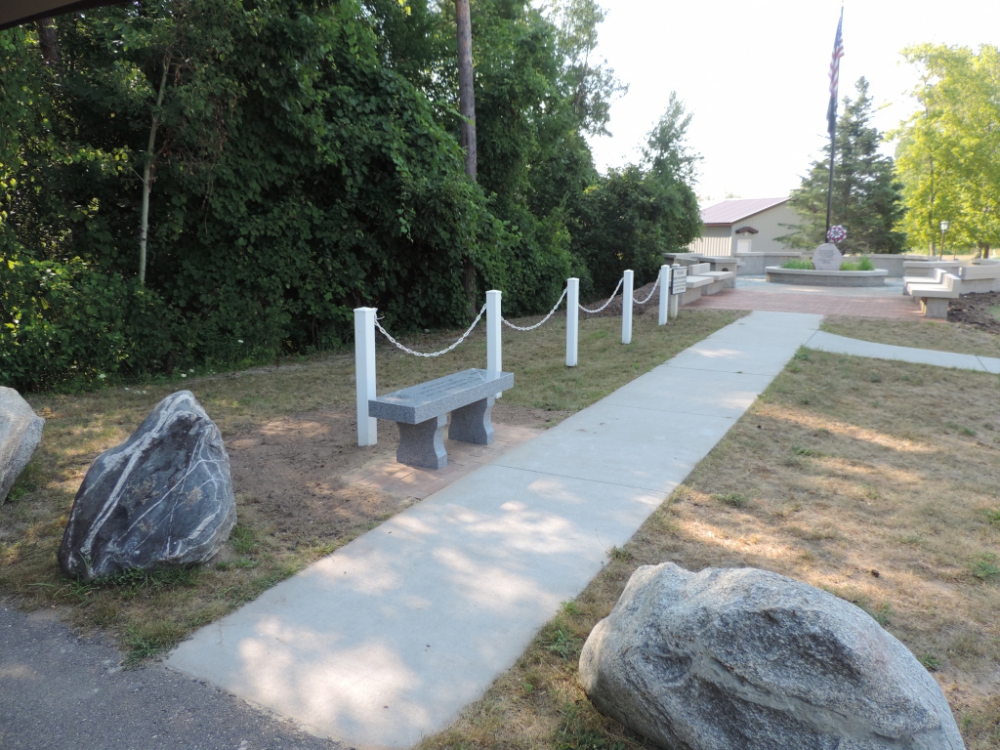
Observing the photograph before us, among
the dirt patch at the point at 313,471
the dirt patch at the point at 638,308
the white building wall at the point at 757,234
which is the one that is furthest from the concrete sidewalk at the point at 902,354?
the white building wall at the point at 757,234

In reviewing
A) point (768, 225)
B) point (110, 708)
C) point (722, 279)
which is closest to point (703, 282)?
point (722, 279)

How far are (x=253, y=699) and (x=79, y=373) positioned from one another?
706cm

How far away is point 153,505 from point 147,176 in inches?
253

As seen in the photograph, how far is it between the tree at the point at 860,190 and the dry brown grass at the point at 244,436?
24896 millimetres

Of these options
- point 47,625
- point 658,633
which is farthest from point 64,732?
point 658,633

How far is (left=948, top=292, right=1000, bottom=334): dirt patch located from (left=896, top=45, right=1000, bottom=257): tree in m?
12.8

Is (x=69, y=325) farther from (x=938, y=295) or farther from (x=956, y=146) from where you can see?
(x=956, y=146)

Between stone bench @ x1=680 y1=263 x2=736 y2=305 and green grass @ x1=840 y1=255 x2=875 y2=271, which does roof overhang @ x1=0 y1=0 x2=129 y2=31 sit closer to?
stone bench @ x1=680 y1=263 x2=736 y2=305

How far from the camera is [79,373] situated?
8.92m

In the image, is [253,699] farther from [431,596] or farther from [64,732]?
[431,596]

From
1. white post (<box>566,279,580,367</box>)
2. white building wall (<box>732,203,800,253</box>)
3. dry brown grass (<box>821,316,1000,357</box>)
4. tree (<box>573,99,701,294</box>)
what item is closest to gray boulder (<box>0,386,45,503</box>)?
white post (<box>566,279,580,367</box>)

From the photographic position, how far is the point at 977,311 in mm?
14742

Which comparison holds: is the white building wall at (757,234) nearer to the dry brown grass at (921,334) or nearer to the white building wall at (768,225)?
the white building wall at (768,225)

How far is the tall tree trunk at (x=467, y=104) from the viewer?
14.2 metres
